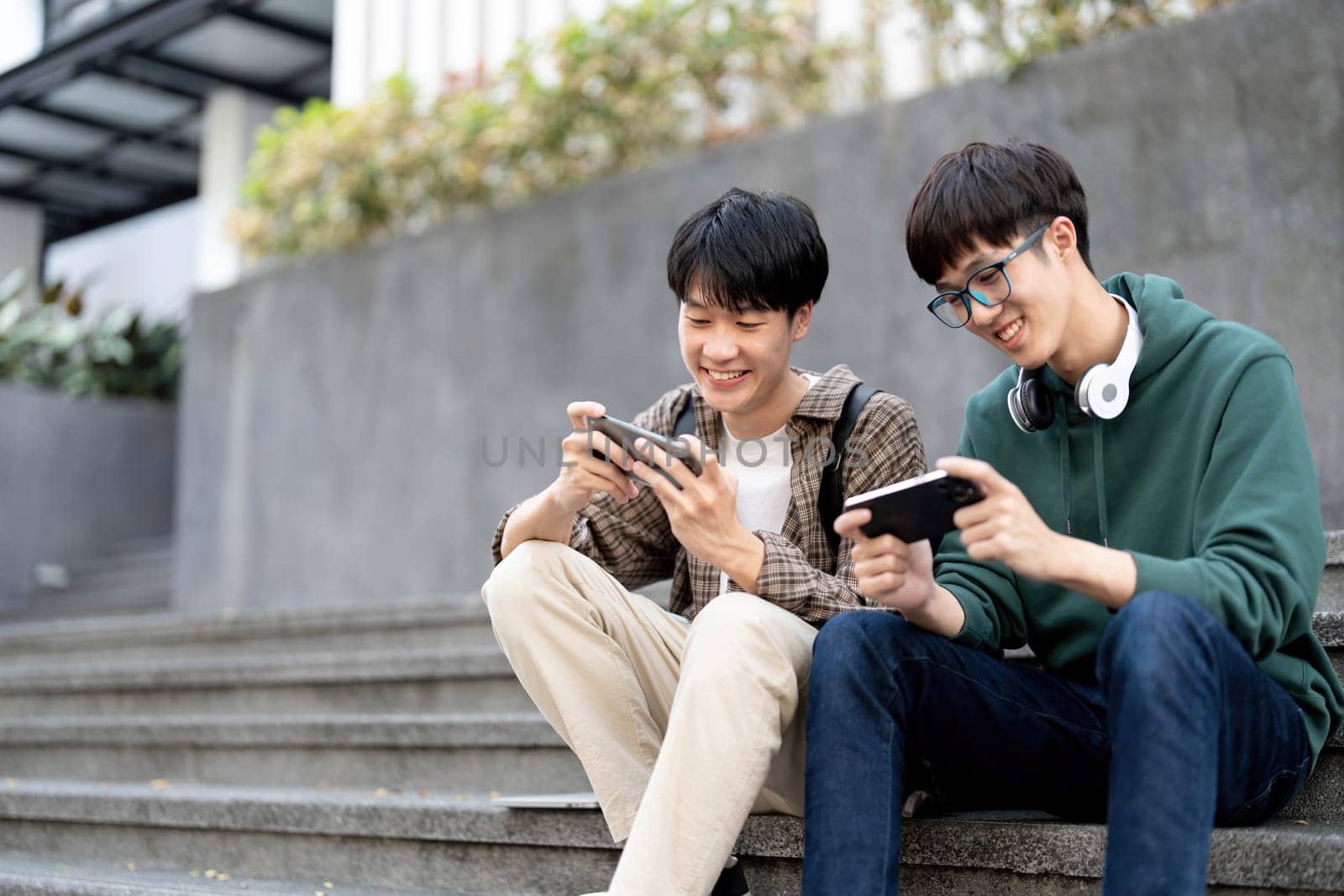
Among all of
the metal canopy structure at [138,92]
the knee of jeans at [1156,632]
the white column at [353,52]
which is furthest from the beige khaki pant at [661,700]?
the metal canopy structure at [138,92]

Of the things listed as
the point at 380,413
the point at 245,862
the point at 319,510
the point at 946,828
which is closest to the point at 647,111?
the point at 380,413

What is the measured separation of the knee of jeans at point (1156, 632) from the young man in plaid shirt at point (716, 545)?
0.44 metres

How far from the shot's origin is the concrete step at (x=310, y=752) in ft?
9.06

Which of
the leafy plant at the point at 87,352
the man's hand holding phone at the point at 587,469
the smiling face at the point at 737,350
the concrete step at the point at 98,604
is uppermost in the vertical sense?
the leafy plant at the point at 87,352

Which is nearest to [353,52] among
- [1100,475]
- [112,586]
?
[112,586]

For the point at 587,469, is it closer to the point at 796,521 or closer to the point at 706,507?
the point at 706,507

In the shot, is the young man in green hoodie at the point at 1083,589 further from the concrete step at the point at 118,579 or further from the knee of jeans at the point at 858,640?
the concrete step at the point at 118,579

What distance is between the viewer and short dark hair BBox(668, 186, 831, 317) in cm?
194

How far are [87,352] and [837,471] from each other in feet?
24.5

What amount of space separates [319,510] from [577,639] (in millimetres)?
4145

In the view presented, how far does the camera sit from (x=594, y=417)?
6.13ft

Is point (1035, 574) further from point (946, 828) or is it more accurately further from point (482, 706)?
point (482, 706)

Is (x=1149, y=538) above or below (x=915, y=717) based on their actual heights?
above

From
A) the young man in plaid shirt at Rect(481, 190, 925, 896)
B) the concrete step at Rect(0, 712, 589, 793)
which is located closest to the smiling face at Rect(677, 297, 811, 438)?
the young man in plaid shirt at Rect(481, 190, 925, 896)
